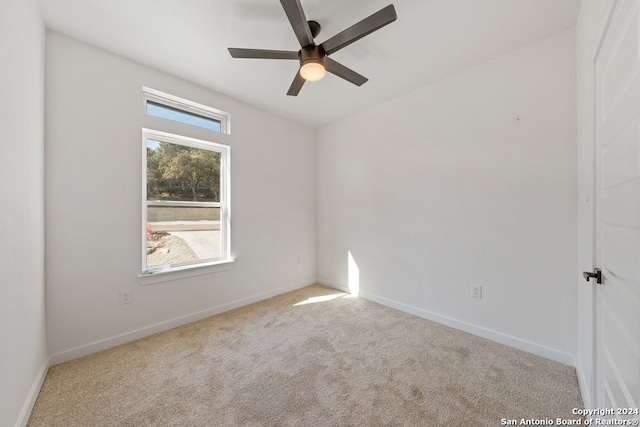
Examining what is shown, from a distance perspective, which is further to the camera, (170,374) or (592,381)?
(170,374)

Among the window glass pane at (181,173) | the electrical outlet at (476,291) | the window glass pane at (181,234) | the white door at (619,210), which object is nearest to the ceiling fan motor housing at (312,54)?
the white door at (619,210)

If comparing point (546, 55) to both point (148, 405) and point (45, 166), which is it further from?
point (45, 166)

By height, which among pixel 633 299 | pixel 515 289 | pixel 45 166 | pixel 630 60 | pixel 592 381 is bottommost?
pixel 592 381

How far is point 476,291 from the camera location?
2338 millimetres

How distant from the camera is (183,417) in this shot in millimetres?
1414

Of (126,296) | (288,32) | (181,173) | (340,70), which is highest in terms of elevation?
(288,32)

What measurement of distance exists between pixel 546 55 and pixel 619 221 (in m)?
1.71

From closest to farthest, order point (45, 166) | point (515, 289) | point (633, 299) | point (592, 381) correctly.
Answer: point (633, 299) → point (592, 381) → point (45, 166) → point (515, 289)

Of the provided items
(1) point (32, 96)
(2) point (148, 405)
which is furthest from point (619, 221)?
(1) point (32, 96)

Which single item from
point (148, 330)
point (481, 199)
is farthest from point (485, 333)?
point (148, 330)

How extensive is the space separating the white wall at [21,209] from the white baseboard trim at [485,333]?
9.70 feet

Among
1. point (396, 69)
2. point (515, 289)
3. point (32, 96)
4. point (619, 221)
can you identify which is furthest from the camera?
point (396, 69)

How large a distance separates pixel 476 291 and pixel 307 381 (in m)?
1.74

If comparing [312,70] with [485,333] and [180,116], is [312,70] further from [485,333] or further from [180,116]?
[485,333]
